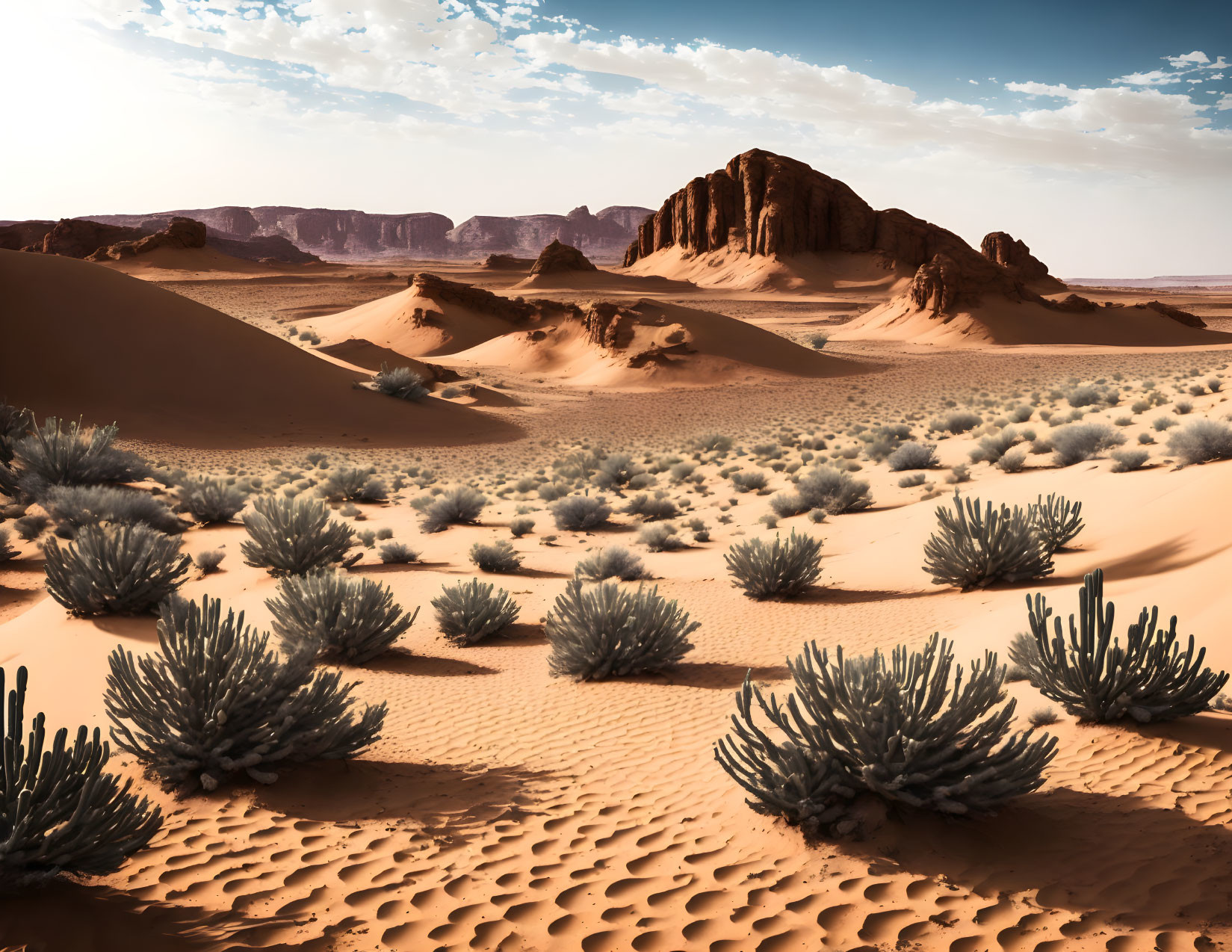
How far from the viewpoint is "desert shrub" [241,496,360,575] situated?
11000 millimetres

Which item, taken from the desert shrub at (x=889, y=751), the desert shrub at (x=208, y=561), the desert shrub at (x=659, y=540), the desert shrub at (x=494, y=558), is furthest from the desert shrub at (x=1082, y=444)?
the desert shrub at (x=208, y=561)

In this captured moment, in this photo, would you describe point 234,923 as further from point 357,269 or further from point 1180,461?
point 357,269

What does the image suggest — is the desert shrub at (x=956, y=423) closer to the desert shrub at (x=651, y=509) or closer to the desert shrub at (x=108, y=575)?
the desert shrub at (x=651, y=509)

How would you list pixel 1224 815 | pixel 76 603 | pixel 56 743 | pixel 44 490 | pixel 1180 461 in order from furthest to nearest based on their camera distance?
pixel 44 490
pixel 1180 461
pixel 76 603
pixel 1224 815
pixel 56 743

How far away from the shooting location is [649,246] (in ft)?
404

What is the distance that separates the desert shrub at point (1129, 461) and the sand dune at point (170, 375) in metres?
18.6

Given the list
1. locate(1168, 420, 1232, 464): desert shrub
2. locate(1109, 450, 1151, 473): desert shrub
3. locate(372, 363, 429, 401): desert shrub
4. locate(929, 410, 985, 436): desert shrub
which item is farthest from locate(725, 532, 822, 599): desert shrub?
locate(372, 363, 429, 401): desert shrub

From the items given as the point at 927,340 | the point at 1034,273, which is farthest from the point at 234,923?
the point at 1034,273

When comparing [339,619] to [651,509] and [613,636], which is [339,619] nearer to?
[613,636]

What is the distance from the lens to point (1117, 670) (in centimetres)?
536

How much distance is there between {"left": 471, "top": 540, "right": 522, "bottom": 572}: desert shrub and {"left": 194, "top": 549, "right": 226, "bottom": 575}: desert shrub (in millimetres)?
3250

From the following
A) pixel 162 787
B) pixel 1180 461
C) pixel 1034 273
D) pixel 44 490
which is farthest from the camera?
pixel 1034 273

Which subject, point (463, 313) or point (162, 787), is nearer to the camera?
point (162, 787)

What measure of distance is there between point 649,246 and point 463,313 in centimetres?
7518
